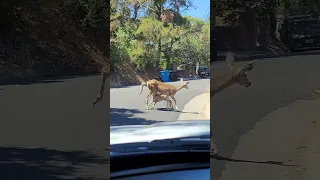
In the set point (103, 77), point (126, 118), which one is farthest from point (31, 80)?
point (126, 118)

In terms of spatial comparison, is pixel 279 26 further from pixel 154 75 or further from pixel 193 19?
pixel 154 75

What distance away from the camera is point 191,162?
3.53m

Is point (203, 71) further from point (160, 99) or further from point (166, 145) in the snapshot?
point (166, 145)

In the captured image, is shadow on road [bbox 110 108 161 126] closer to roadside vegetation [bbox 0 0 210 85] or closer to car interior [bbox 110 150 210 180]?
car interior [bbox 110 150 210 180]

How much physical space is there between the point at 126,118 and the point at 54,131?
971mm

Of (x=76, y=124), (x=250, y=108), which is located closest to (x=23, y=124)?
(x=76, y=124)

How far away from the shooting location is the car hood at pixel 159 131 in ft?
11.0

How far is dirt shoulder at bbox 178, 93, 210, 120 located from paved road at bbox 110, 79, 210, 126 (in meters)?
0.03

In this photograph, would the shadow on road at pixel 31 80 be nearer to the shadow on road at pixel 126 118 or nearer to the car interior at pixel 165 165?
the shadow on road at pixel 126 118

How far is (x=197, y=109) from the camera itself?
10.7 ft

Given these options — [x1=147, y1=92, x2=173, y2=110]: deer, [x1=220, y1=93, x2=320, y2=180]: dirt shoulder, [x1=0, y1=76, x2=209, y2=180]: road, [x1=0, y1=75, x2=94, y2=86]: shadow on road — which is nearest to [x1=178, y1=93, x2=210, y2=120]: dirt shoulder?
[x1=147, y1=92, x2=173, y2=110]: deer

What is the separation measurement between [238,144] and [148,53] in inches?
→ 49.6

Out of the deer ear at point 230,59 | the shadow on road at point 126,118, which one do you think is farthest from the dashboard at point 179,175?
the deer ear at point 230,59

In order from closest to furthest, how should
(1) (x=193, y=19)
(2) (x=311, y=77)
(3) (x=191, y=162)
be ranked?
(2) (x=311, y=77) → (1) (x=193, y=19) → (3) (x=191, y=162)
